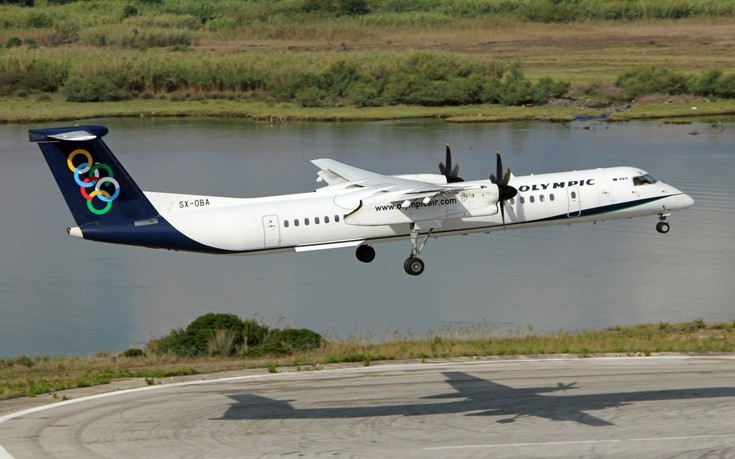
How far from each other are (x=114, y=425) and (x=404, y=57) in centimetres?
9862

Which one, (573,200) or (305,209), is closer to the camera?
(305,209)

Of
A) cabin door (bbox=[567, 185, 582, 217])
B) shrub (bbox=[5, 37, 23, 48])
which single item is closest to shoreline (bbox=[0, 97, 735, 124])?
shrub (bbox=[5, 37, 23, 48])

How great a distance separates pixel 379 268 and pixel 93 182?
24905 millimetres

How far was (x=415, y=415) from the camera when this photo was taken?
3425 cm

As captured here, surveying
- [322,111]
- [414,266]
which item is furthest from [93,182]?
[322,111]

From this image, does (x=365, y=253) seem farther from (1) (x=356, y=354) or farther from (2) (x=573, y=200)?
(2) (x=573, y=200)

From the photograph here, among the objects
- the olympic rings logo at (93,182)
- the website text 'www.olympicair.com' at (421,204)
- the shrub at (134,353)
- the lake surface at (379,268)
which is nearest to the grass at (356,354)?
the shrub at (134,353)

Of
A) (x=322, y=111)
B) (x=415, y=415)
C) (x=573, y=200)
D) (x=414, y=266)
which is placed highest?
(x=322, y=111)

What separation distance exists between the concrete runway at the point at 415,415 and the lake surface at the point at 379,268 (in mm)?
15540

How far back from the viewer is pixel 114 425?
111 ft

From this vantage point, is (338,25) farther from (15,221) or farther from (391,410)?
(391,410)

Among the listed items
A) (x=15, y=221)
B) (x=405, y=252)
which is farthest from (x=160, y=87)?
(x=405, y=252)

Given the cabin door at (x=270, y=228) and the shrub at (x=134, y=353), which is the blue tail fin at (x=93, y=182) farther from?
the shrub at (x=134, y=353)

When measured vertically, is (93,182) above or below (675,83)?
below
